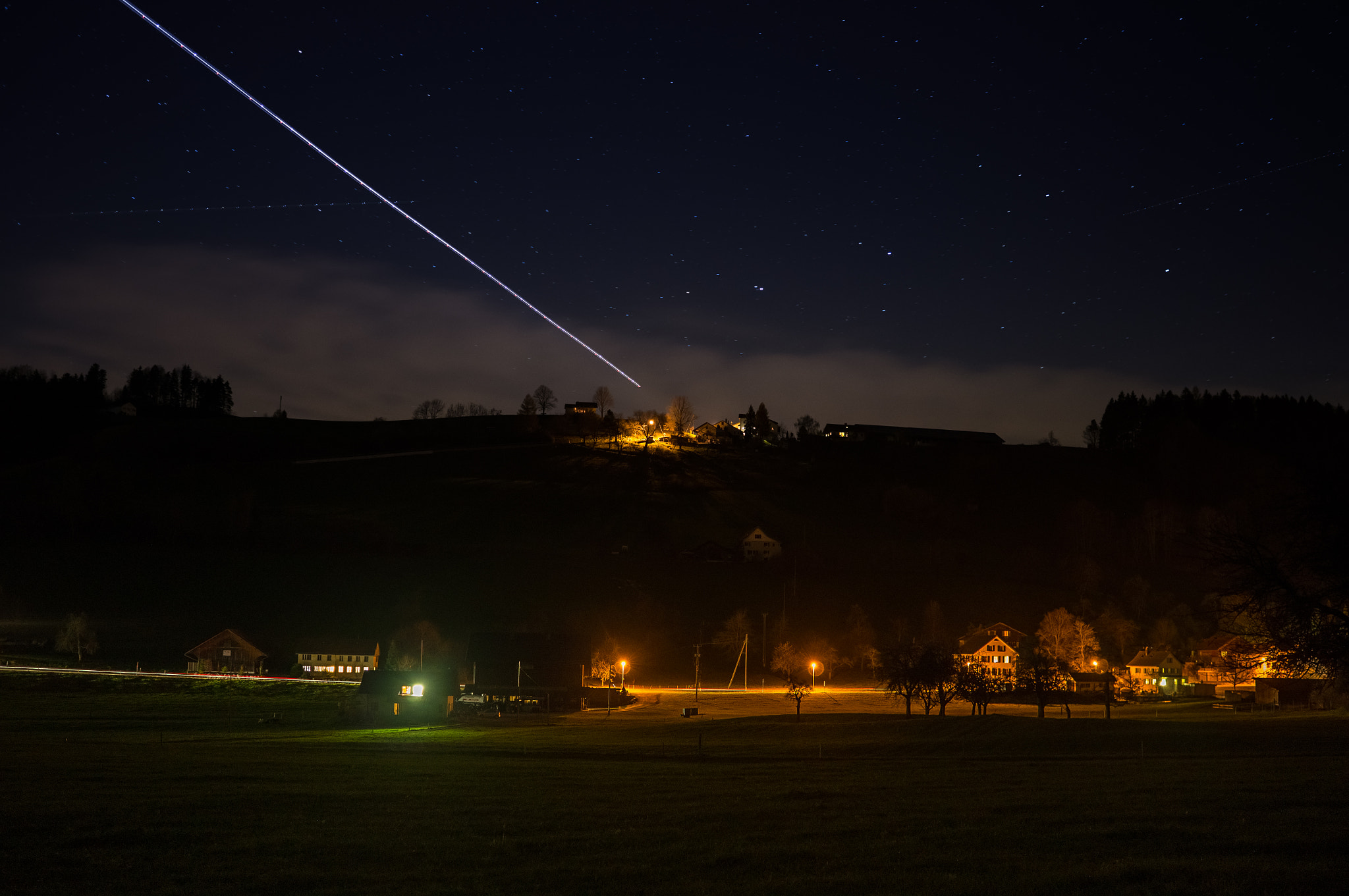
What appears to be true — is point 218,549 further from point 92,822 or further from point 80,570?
point 92,822

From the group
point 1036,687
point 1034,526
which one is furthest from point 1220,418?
point 1036,687

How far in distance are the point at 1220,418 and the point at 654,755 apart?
20268cm

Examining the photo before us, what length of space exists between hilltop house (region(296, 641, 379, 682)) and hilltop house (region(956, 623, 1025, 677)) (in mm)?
55327

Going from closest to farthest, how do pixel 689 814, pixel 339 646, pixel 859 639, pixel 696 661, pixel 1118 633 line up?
pixel 689 814
pixel 696 661
pixel 339 646
pixel 859 639
pixel 1118 633

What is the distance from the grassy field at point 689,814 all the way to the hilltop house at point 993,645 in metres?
50.5

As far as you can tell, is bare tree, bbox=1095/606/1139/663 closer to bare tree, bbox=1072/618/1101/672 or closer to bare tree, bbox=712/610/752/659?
bare tree, bbox=1072/618/1101/672

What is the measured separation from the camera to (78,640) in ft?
240

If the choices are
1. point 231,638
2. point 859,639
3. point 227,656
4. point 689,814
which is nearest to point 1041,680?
point 859,639

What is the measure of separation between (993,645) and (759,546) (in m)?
40.3

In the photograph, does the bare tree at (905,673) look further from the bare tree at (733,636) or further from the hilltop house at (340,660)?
the hilltop house at (340,660)

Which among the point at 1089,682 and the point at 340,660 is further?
the point at 340,660

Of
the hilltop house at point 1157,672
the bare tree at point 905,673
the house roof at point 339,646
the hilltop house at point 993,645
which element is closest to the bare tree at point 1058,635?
the hilltop house at point 993,645

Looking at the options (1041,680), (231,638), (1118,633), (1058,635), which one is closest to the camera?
(1041,680)

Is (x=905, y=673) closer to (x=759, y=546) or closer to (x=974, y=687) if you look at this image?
(x=974, y=687)
